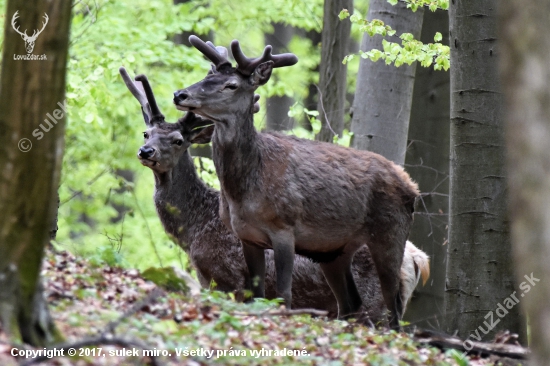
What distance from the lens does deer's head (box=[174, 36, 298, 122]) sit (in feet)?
27.7

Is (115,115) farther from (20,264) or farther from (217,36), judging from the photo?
(20,264)

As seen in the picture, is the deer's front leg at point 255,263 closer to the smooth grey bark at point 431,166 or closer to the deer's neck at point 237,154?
the deer's neck at point 237,154

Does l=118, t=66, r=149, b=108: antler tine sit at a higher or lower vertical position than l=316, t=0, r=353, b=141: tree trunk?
lower

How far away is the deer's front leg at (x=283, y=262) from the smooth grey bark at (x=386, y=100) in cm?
383

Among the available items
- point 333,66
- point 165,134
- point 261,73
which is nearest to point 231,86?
point 261,73

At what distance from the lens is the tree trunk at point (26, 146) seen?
4535 mm

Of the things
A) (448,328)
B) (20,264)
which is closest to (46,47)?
(20,264)

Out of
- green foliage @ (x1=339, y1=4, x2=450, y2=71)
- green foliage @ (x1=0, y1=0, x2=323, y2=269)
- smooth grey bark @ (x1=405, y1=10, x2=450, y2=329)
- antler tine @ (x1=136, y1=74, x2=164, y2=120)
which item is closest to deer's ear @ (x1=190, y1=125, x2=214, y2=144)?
antler tine @ (x1=136, y1=74, x2=164, y2=120)

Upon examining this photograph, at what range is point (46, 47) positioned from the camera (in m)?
4.52

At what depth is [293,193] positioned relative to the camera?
864 centimetres

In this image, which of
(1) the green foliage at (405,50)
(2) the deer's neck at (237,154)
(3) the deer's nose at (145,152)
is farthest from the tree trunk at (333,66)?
(2) the deer's neck at (237,154)

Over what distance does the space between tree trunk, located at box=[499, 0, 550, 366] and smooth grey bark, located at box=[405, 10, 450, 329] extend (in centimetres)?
923

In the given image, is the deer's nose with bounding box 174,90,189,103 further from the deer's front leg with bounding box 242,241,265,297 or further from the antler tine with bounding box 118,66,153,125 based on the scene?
the antler tine with bounding box 118,66,153,125

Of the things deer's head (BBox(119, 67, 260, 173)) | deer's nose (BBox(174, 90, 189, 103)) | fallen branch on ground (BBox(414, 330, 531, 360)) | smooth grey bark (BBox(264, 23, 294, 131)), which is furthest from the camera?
smooth grey bark (BBox(264, 23, 294, 131))
